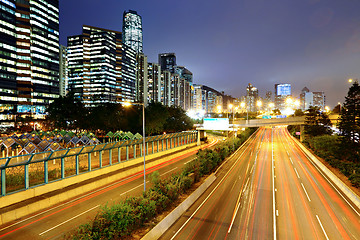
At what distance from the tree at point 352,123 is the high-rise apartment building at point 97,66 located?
14355 centimetres

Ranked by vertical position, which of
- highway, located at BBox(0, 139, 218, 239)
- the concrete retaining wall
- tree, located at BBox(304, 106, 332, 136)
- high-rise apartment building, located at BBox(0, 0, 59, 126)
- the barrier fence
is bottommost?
highway, located at BBox(0, 139, 218, 239)

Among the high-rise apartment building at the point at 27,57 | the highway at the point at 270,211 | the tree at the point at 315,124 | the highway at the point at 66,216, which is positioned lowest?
the highway at the point at 270,211

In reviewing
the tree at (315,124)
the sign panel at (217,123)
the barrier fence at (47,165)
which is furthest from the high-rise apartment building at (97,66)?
the barrier fence at (47,165)

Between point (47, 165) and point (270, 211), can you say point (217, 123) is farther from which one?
point (47, 165)

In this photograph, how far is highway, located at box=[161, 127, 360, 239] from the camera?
45.2 ft

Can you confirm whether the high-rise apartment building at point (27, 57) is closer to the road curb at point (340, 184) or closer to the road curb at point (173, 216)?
the road curb at point (173, 216)

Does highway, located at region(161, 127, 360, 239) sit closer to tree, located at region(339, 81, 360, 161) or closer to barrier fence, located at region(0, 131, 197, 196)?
tree, located at region(339, 81, 360, 161)

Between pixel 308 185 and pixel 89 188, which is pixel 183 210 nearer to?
pixel 89 188

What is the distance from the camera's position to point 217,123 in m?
47.6

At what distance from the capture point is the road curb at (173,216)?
1274 cm

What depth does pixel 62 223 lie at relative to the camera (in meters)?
14.5

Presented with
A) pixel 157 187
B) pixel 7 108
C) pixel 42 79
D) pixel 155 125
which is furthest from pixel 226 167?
pixel 42 79

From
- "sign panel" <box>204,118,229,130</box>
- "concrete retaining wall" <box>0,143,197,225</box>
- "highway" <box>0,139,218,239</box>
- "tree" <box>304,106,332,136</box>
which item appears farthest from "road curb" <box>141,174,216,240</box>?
"tree" <box>304,106,332,136</box>

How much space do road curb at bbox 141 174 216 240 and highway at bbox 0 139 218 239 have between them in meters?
3.73
